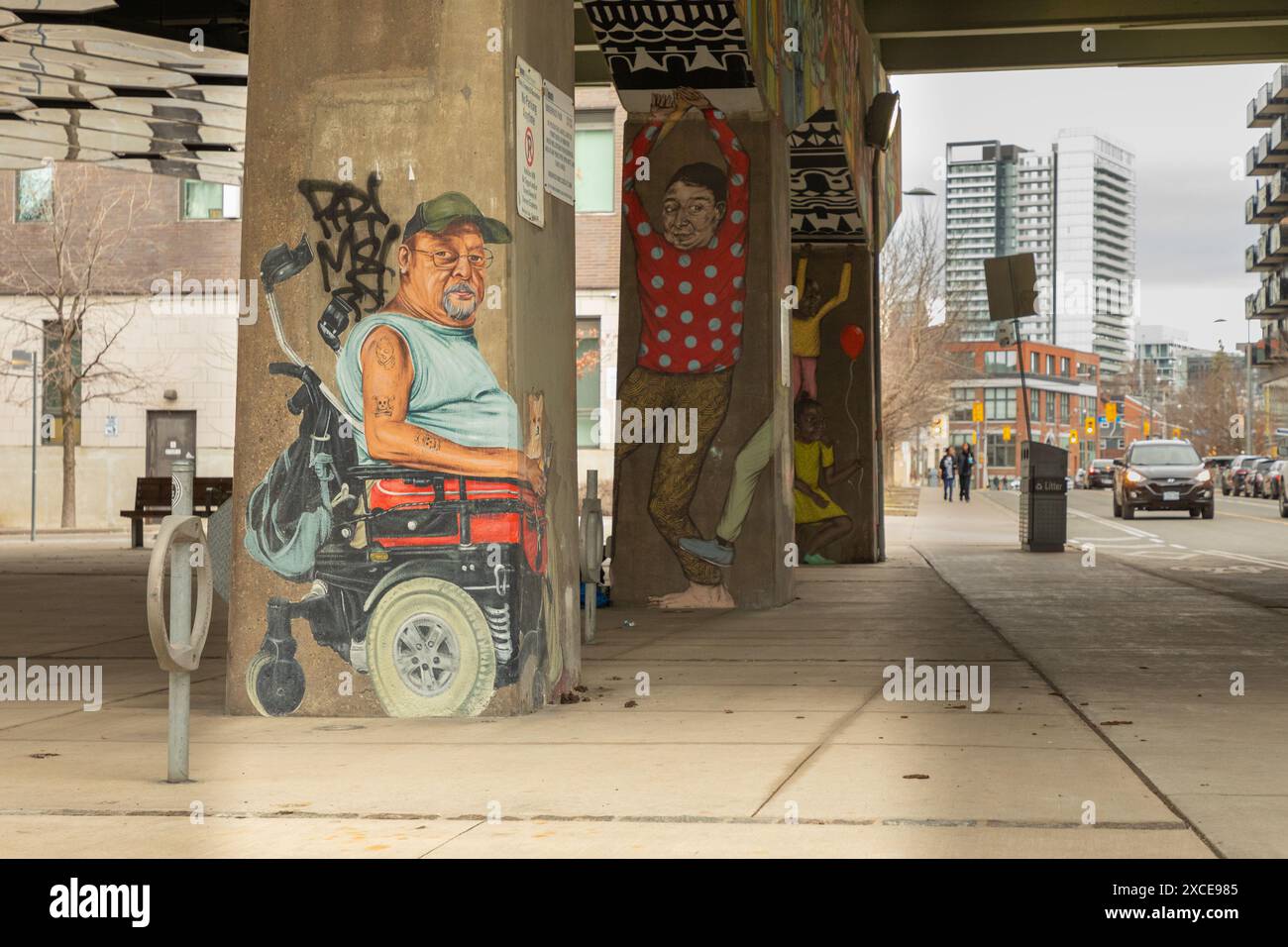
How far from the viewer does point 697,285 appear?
583 inches

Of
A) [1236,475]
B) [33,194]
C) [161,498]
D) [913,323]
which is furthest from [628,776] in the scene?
[1236,475]

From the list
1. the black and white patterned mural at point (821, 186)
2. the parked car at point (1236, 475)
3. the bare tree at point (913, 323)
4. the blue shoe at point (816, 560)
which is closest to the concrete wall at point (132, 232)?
the black and white patterned mural at point (821, 186)

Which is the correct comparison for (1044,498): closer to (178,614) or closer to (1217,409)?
(178,614)

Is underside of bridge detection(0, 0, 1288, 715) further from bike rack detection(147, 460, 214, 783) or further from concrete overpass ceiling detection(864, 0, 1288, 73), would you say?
concrete overpass ceiling detection(864, 0, 1288, 73)

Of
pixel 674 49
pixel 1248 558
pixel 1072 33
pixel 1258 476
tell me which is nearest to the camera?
pixel 674 49

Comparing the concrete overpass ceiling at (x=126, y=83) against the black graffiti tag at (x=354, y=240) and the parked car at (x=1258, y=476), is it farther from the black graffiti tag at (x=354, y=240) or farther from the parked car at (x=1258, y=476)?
the parked car at (x=1258, y=476)

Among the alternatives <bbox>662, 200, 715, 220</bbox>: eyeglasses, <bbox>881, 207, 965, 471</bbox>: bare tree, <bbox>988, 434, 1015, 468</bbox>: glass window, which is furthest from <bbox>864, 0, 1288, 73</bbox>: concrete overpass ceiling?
<bbox>988, 434, 1015, 468</bbox>: glass window

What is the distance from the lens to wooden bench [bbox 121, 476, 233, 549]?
81.9 feet

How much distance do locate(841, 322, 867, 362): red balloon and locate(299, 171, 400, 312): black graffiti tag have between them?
47.7ft

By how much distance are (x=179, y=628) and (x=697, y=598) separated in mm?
8830

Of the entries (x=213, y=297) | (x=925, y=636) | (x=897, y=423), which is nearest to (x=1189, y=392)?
(x=897, y=423)

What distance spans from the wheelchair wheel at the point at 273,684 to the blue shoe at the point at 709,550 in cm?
704

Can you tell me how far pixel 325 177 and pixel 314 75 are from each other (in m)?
0.54

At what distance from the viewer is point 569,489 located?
8953 mm
